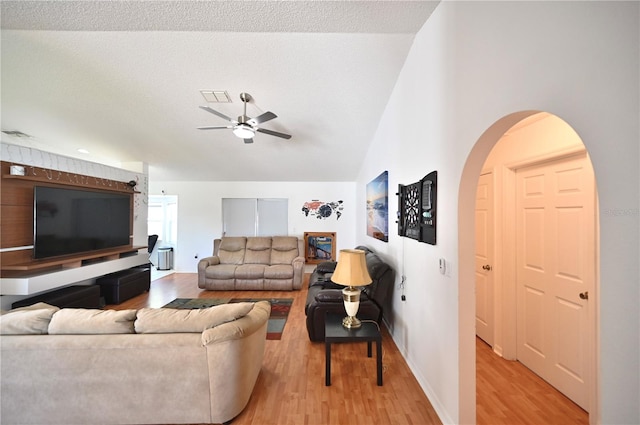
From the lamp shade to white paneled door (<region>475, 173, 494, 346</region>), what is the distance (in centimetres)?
147

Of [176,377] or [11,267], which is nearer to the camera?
[176,377]

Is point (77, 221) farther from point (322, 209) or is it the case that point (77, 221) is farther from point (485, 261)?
point (485, 261)

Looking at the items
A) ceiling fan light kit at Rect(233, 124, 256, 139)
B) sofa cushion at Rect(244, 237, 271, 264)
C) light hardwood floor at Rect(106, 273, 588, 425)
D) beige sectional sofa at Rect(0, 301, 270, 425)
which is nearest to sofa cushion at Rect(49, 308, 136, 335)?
beige sectional sofa at Rect(0, 301, 270, 425)

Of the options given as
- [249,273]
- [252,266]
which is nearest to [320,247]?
[252,266]

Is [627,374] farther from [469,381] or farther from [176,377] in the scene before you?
[176,377]

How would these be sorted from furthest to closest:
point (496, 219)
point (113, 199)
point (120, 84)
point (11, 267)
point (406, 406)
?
point (113, 199), point (120, 84), point (11, 267), point (496, 219), point (406, 406)

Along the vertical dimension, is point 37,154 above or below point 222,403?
above

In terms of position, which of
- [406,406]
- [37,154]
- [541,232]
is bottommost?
[406,406]

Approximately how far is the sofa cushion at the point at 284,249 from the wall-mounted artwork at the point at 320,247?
2.02 ft

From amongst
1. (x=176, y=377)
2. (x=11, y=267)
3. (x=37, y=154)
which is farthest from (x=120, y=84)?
(x=176, y=377)

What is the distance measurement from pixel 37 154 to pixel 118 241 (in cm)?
171

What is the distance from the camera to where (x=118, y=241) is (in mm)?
4270

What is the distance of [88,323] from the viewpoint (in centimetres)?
156

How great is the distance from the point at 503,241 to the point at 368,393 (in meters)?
1.99
